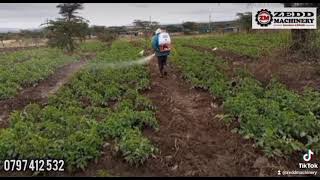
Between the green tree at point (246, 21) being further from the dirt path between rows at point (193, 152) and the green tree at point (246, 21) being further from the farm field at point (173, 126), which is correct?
the dirt path between rows at point (193, 152)

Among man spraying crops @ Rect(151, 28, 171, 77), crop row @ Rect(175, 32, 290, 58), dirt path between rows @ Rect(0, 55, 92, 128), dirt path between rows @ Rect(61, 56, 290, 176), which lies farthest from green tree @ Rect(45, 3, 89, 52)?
dirt path between rows @ Rect(61, 56, 290, 176)

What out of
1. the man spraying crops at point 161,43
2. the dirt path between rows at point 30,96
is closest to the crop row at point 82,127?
the dirt path between rows at point 30,96

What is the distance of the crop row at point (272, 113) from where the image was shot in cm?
813

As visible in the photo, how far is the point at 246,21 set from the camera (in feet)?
167

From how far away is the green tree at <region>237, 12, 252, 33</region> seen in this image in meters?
50.2

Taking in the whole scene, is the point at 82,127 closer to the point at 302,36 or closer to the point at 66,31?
the point at 302,36

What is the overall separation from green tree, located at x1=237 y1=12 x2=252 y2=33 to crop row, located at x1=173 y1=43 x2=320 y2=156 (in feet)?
123

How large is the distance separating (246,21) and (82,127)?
4392 cm

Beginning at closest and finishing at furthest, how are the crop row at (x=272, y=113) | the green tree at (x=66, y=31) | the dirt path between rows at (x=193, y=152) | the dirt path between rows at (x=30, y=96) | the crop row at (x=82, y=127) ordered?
the dirt path between rows at (x=193, y=152)
the crop row at (x=82, y=127)
the crop row at (x=272, y=113)
the dirt path between rows at (x=30, y=96)
the green tree at (x=66, y=31)

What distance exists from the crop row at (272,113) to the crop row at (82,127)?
181cm

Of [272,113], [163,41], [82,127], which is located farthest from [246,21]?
[82,127]

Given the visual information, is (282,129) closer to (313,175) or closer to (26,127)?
(313,175)

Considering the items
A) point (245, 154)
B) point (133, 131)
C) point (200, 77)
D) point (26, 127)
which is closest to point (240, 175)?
point (245, 154)

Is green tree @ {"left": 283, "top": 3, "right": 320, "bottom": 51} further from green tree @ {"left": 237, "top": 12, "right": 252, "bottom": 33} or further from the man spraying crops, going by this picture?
green tree @ {"left": 237, "top": 12, "right": 252, "bottom": 33}
